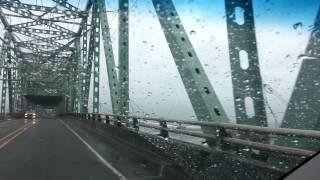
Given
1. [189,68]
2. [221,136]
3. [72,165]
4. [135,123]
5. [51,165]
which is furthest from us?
[135,123]

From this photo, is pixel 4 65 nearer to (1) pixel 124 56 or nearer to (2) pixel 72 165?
(1) pixel 124 56

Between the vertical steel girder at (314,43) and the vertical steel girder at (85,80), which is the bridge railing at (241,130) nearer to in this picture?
the vertical steel girder at (314,43)

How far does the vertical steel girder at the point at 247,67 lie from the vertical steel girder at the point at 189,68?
133 centimetres

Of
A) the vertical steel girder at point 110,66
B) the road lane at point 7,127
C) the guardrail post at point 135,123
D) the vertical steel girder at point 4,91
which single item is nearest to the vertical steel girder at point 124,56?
the vertical steel girder at point 110,66

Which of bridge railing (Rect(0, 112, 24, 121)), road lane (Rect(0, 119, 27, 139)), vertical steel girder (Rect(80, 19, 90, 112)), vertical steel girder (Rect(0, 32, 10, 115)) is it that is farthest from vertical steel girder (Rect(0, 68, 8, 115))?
road lane (Rect(0, 119, 27, 139))

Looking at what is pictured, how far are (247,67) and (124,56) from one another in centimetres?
1701

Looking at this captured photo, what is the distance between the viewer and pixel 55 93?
13138 centimetres

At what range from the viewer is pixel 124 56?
2516cm

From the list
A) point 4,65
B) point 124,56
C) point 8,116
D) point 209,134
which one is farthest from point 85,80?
point 209,134

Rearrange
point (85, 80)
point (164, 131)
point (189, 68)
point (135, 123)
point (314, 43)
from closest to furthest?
point (314, 43), point (189, 68), point (164, 131), point (135, 123), point (85, 80)

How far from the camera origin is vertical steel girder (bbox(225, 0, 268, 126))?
8031mm

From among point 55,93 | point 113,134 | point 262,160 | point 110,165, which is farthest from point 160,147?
point 55,93

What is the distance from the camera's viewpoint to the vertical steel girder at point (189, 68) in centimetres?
1069

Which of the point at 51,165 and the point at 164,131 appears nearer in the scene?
the point at 51,165
